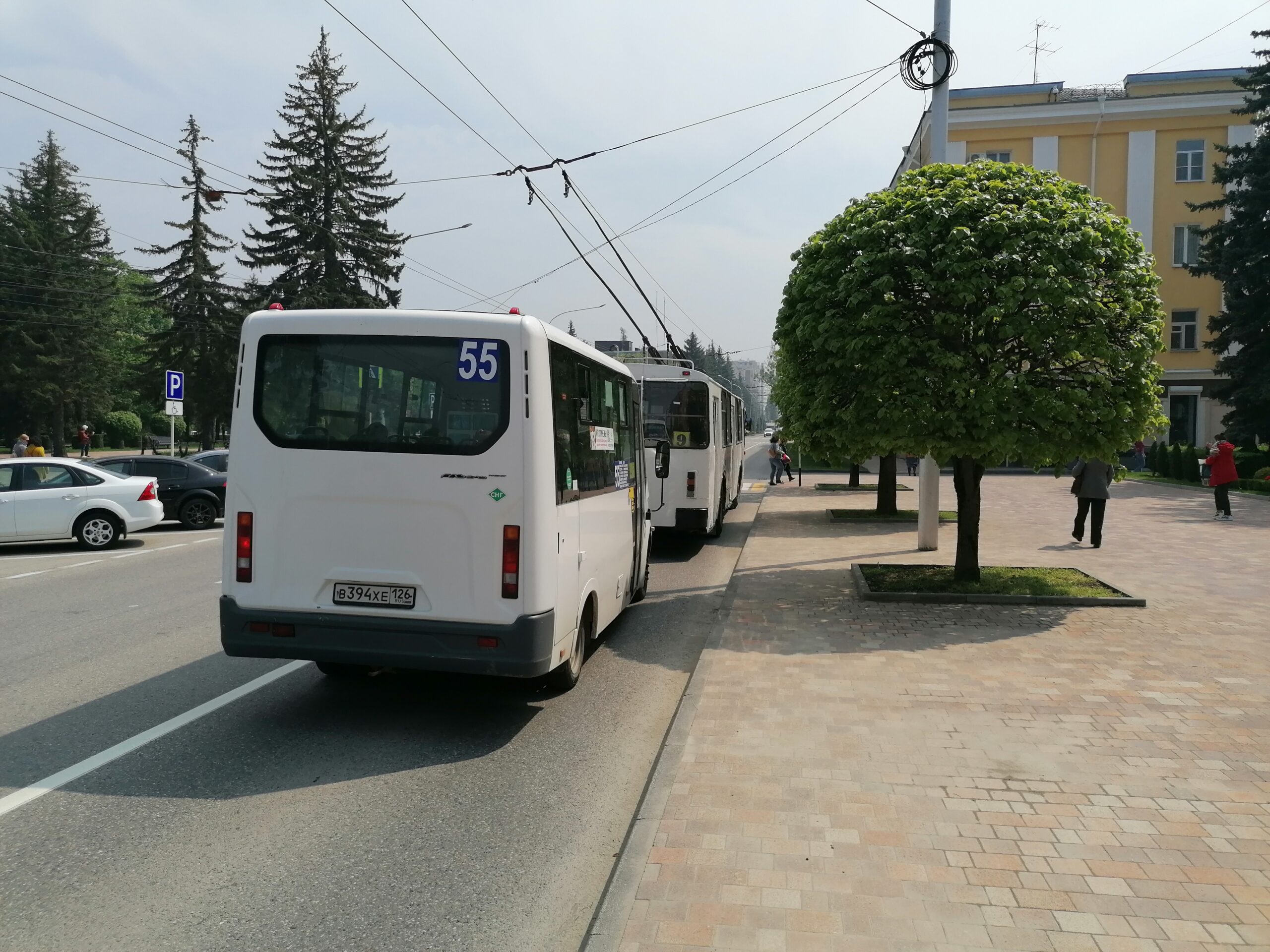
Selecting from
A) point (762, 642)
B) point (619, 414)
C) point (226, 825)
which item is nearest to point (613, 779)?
point (226, 825)

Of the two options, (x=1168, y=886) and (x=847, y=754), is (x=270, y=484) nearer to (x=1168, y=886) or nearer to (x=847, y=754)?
(x=847, y=754)

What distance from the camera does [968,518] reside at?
439 inches

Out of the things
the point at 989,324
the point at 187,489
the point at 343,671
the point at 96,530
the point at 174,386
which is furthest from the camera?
the point at 174,386

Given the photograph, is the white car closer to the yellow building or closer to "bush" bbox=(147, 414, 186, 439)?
the yellow building

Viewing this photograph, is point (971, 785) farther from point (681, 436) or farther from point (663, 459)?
point (681, 436)

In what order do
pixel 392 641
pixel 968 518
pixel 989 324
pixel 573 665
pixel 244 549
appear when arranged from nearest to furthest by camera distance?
pixel 392 641
pixel 244 549
pixel 573 665
pixel 989 324
pixel 968 518

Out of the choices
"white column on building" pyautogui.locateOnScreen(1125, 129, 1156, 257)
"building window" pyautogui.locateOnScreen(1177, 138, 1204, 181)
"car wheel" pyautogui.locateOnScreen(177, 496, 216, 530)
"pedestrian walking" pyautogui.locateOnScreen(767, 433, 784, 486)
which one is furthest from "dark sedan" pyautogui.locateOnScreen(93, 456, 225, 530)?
"building window" pyautogui.locateOnScreen(1177, 138, 1204, 181)

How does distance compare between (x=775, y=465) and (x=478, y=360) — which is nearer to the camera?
(x=478, y=360)

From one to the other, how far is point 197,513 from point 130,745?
1504 cm

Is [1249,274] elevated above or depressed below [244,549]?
above

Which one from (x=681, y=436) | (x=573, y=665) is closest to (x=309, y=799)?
(x=573, y=665)

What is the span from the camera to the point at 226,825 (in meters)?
4.63

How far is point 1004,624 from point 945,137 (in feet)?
25.7

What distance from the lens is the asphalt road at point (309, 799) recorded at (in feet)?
12.4
